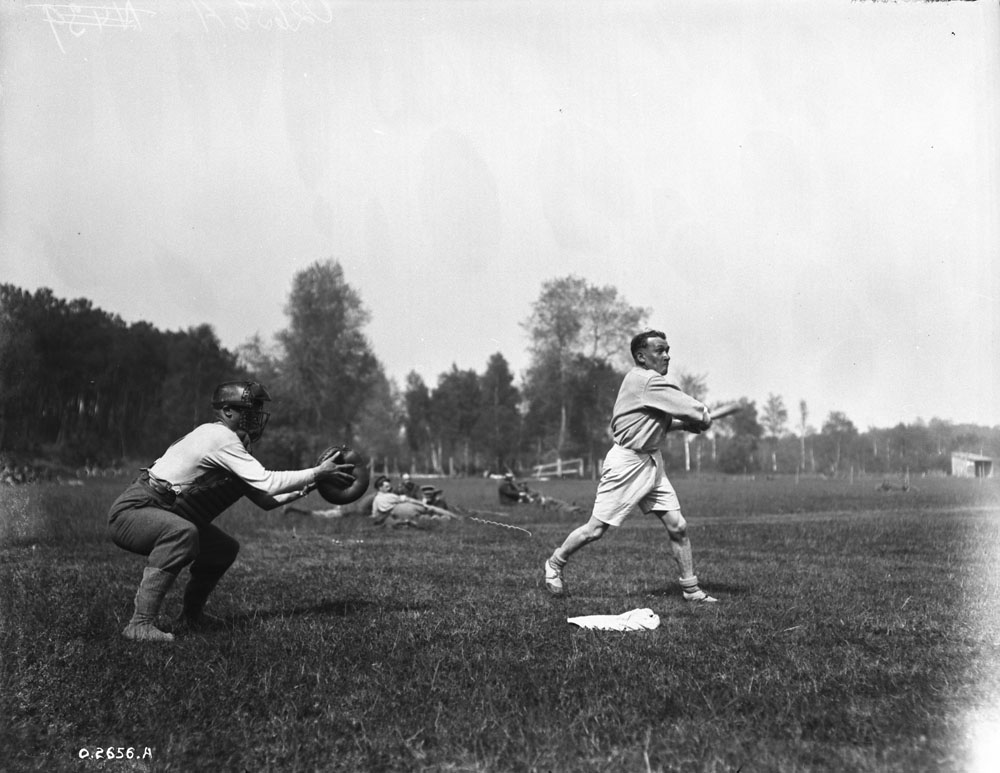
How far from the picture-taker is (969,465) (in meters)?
76.3

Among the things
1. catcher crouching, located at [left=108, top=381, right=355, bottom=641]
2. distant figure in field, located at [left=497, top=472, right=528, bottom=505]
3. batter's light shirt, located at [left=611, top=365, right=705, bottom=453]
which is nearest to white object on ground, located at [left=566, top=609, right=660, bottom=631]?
batter's light shirt, located at [left=611, top=365, right=705, bottom=453]

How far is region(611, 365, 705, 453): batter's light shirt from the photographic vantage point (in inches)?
277

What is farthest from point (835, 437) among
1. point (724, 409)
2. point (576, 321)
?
point (724, 409)

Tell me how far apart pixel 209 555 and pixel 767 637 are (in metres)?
4.08

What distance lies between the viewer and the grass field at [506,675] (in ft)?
10.9

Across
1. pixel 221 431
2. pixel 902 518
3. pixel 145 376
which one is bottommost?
pixel 902 518

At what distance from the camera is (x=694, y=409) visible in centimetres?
694

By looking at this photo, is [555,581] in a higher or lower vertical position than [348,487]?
lower

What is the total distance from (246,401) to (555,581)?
3.27m

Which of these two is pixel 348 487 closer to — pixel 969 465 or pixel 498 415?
pixel 969 465

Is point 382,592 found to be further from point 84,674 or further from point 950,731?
point 950,731

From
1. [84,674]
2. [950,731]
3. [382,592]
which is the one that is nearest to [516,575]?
[382,592]

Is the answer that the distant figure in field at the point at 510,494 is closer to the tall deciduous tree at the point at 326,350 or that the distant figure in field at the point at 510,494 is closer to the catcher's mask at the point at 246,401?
the catcher's mask at the point at 246,401

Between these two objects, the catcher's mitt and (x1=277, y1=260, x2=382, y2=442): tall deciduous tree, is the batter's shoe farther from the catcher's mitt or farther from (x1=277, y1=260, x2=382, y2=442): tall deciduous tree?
(x1=277, y1=260, x2=382, y2=442): tall deciduous tree
